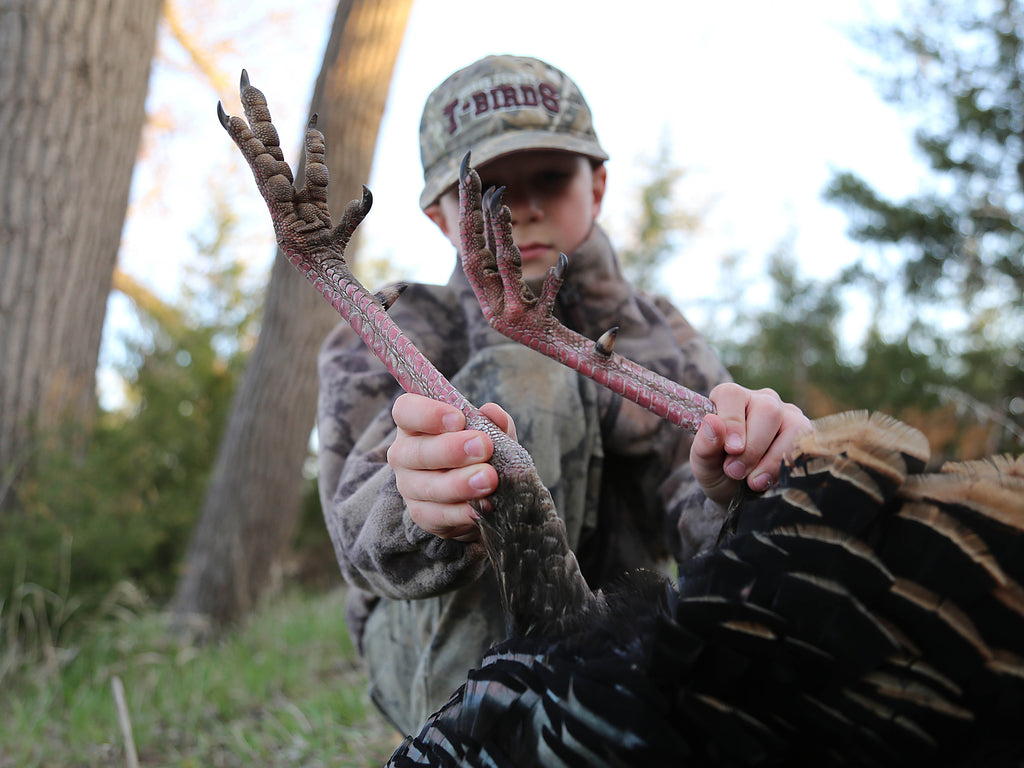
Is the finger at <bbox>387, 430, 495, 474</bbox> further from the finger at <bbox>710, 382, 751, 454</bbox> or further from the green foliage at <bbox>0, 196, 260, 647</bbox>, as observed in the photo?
the green foliage at <bbox>0, 196, 260, 647</bbox>

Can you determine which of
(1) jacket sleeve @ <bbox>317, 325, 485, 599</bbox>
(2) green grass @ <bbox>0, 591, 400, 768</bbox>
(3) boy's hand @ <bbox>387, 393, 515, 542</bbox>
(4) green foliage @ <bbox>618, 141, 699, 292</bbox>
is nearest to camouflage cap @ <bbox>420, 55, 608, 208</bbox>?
(1) jacket sleeve @ <bbox>317, 325, 485, 599</bbox>

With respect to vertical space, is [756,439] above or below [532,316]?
below

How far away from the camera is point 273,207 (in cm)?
171

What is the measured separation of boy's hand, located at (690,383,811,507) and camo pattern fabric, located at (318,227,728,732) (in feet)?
1.10

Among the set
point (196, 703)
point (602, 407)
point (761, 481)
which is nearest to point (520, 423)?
point (602, 407)

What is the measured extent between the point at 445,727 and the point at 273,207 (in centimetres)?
108

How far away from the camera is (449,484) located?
1.43 m

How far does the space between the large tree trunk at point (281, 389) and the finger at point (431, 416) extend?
3.70 meters

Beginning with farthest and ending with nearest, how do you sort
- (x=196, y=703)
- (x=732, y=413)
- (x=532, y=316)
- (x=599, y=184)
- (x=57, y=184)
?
(x=57, y=184)
(x=196, y=703)
(x=599, y=184)
(x=532, y=316)
(x=732, y=413)

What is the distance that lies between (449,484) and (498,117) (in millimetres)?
1198

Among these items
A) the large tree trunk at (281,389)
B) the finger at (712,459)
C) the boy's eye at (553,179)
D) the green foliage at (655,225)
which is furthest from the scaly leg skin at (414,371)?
the green foliage at (655,225)

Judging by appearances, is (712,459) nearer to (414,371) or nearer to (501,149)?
(414,371)

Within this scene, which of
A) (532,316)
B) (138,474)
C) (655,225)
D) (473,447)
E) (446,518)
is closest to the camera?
(473,447)

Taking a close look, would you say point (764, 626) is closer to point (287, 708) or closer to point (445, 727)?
point (445, 727)
